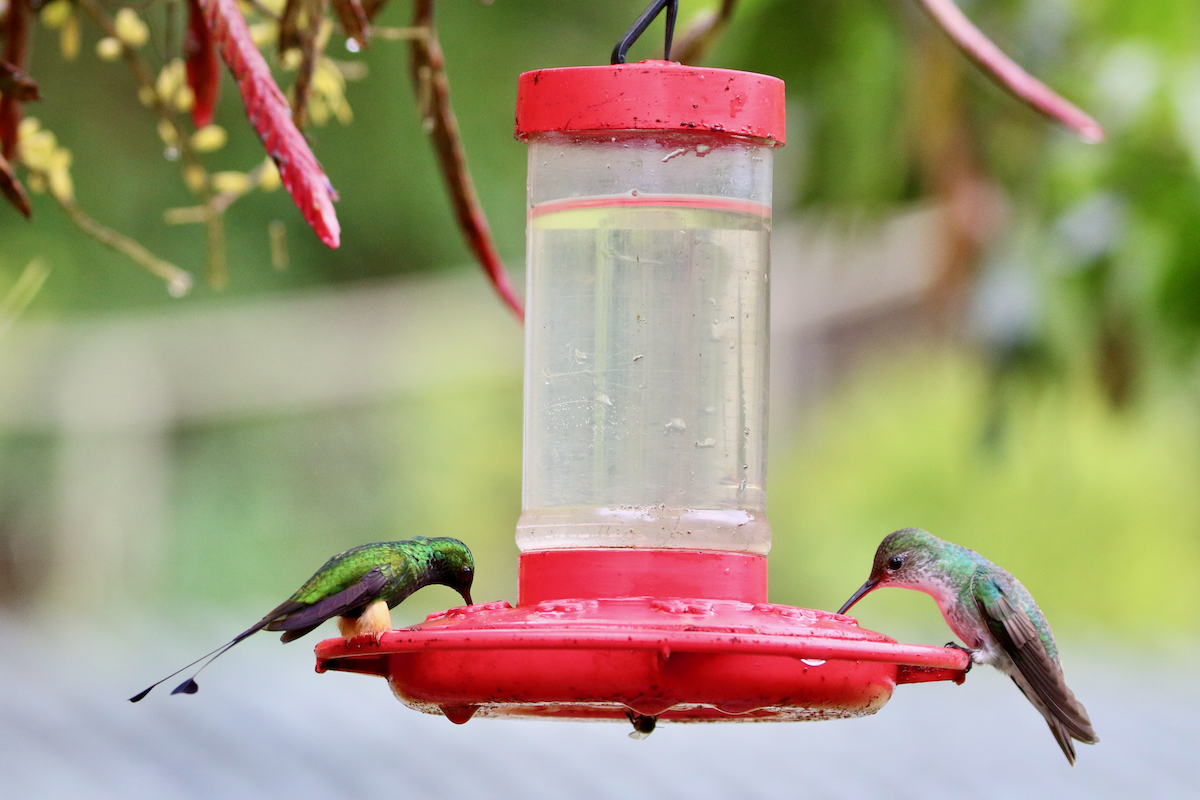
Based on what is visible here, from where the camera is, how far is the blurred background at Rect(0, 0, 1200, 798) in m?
7.30

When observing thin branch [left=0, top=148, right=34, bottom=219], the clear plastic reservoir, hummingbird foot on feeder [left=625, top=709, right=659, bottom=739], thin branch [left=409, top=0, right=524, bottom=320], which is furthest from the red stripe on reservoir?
thin branch [left=0, top=148, right=34, bottom=219]

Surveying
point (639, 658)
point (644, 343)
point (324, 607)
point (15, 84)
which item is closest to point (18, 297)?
point (15, 84)

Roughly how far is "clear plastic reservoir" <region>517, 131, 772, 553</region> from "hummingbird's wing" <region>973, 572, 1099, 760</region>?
80 centimetres

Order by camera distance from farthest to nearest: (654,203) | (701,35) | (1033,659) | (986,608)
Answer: (986,608), (1033,659), (701,35), (654,203)

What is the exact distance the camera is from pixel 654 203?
9.13 feet

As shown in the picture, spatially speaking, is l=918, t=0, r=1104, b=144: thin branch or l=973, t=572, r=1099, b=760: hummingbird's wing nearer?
l=918, t=0, r=1104, b=144: thin branch

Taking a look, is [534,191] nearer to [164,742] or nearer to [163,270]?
[163,270]

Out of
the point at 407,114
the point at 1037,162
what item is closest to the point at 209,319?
the point at 407,114

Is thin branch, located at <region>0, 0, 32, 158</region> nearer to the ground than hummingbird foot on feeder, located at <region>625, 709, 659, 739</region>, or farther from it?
farther from it

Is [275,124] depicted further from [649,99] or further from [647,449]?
[647,449]

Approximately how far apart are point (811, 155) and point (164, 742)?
4.02 meters

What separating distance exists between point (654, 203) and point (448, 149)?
1.15 ft

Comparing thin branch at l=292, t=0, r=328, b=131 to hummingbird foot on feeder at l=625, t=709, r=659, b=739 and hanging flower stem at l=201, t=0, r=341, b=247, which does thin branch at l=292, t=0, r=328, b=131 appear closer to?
hanging flower stem at l=201, t=0, r=341, b=247

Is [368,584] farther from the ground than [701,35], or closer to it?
closer to it
